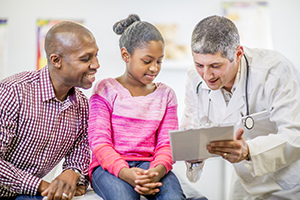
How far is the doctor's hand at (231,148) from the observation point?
1268mm

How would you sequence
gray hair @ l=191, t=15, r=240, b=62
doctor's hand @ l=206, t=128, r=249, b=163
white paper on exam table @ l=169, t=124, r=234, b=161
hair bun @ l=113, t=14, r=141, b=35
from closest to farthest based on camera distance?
1. white paper on exam table @ l=169, t=124, r=234, b=161
2. doctor's hand @ l=206, t=128, r=249, b=163
3. gray hair @ l=191, t=15, r=240, b=62
4. hair bun @ l=113, t=14, r=141, b=35

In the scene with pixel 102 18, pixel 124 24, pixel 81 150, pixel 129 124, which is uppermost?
pixel 102 18

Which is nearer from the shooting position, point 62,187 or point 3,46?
point 62,187

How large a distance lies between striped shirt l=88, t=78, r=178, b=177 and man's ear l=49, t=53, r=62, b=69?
0.23 meters

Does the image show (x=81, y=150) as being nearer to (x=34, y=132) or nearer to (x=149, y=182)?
(x=34, y=132)

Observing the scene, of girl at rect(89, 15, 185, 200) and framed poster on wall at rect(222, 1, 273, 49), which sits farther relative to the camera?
framed poster on wall at rect(222, 1, 273, 49)

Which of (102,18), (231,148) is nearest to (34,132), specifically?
(231,148)

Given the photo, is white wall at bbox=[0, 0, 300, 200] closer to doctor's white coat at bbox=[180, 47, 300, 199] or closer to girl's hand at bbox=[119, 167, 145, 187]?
doctor's white coat at bbox=[180, 47, 300, 199]

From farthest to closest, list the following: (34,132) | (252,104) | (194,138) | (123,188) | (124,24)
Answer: (124,24), (252,104), (34,132), (123,188), (194,138)

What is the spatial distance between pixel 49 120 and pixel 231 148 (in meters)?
0.86

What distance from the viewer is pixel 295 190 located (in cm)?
151

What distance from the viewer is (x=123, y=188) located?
1.33m

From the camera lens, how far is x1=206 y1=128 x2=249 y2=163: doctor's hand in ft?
4.16

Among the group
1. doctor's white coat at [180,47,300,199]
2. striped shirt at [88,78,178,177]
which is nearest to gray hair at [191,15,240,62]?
doctor's white coat at [180,47,300,199]
